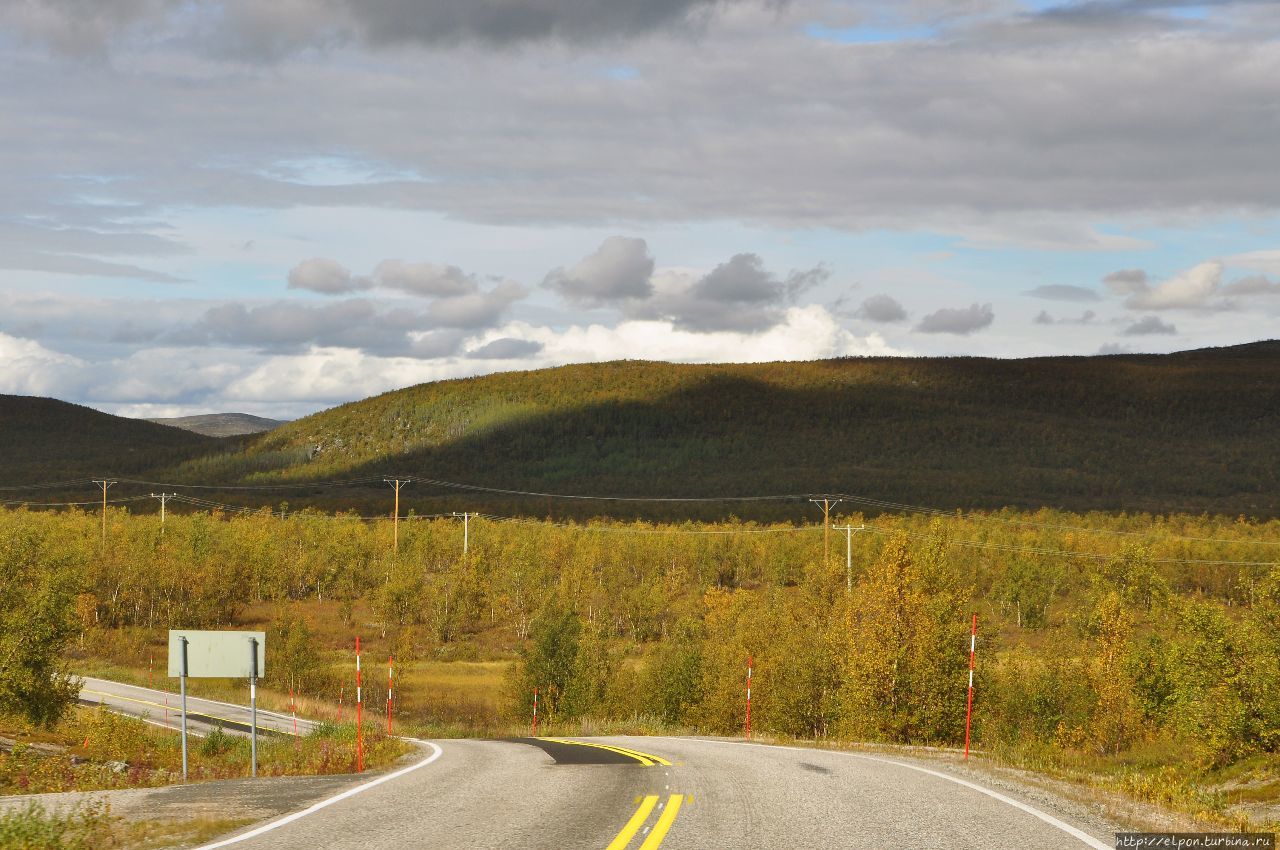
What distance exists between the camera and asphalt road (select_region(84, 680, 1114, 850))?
1122 centimetres

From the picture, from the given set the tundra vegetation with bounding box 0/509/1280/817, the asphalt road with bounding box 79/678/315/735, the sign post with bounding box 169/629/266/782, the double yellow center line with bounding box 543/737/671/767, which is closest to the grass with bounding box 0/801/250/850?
the sign post with bounding box 169/629/266/782

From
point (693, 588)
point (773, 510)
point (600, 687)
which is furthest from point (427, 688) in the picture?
point (773, 510)

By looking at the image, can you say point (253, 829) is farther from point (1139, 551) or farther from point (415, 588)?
point (415, 588)

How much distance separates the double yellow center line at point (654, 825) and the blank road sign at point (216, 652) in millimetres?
9235

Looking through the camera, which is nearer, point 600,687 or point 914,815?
point 914,815

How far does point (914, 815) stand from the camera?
13.0 metres

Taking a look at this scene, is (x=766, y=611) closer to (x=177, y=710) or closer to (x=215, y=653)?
(x=177, y=710)

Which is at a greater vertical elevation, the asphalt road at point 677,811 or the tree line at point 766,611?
the asphalt road at point 677,811

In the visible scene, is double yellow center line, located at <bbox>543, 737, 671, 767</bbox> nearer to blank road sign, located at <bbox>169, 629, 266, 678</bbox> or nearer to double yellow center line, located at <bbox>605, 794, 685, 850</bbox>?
double yellow center line, located at <bbox>605, 794, 685, 850</bbox>

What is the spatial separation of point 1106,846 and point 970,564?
428 ft

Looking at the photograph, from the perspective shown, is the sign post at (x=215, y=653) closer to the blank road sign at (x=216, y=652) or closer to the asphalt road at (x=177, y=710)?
the blank road sign at (x=216, y=652)

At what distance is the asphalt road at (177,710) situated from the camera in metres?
51.5

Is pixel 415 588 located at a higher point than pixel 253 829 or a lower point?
lower

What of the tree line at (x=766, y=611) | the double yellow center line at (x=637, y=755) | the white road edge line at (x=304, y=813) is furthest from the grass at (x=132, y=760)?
the tree line at (x=766, y=611)
